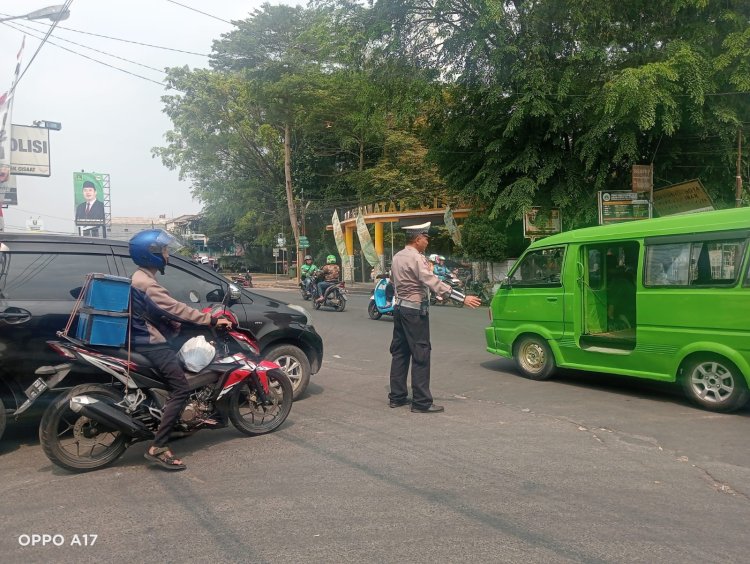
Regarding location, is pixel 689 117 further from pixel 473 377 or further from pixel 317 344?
pixel 317 344

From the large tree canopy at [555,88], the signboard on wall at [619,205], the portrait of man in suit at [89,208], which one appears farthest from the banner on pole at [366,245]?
the portrait of man in suit at [89,208]

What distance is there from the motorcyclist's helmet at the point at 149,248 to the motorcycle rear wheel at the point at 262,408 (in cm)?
129

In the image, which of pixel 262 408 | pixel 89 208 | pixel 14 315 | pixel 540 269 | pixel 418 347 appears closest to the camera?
pixel 14 315

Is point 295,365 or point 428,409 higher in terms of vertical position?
point 295,365

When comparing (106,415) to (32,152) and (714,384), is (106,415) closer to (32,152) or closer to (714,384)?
(714,384)

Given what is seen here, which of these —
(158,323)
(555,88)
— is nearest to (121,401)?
(158,323)

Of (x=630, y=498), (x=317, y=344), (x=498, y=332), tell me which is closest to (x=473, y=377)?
(x=498, y=332)

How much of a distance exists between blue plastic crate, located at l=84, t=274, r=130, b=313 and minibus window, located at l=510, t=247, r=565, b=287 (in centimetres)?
533

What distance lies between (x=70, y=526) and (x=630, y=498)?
11.8ft

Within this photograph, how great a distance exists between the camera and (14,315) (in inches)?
203

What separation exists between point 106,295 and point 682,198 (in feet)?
59.8

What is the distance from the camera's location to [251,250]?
6041 cm

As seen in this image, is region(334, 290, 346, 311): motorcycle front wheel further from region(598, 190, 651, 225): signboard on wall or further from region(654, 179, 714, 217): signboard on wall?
region(654, 179, 714, 217): signboard on wall

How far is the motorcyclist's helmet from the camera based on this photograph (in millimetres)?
4793
